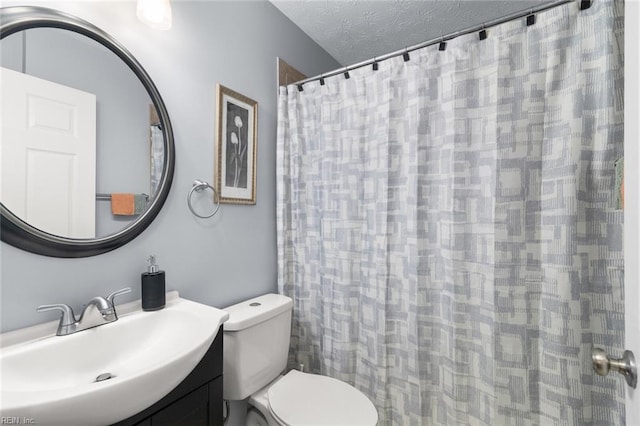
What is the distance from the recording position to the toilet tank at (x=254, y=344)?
1.22 metres

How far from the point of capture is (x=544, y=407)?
1.11m

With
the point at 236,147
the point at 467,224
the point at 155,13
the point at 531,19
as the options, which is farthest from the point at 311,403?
the point at 531,19

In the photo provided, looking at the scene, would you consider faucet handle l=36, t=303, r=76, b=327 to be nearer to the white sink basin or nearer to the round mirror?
the white sink basin

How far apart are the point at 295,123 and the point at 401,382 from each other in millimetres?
1481

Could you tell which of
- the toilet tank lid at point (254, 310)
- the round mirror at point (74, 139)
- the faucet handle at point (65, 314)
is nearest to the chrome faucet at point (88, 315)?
the faucet handle at point (65, 314)

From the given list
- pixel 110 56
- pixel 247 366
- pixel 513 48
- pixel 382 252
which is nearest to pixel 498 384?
pixel 382 252

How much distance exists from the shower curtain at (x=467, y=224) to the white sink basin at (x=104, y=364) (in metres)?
0.76

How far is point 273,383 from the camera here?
1429mm

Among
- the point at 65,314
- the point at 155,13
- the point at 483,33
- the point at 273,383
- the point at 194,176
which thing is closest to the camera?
the point at 65,314

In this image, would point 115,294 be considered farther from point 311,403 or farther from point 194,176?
point 311,403

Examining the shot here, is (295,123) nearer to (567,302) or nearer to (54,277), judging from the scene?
(54,277)

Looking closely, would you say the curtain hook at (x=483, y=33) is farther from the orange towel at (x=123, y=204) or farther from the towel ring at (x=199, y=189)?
the orange towel at (x=123, y=204)

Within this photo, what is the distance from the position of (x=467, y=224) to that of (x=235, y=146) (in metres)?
1.16

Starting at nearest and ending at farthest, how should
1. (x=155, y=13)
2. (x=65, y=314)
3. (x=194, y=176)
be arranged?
1. (x=65, y=314)
2. (x=155, y=13)
3. (x=194, y=176)
